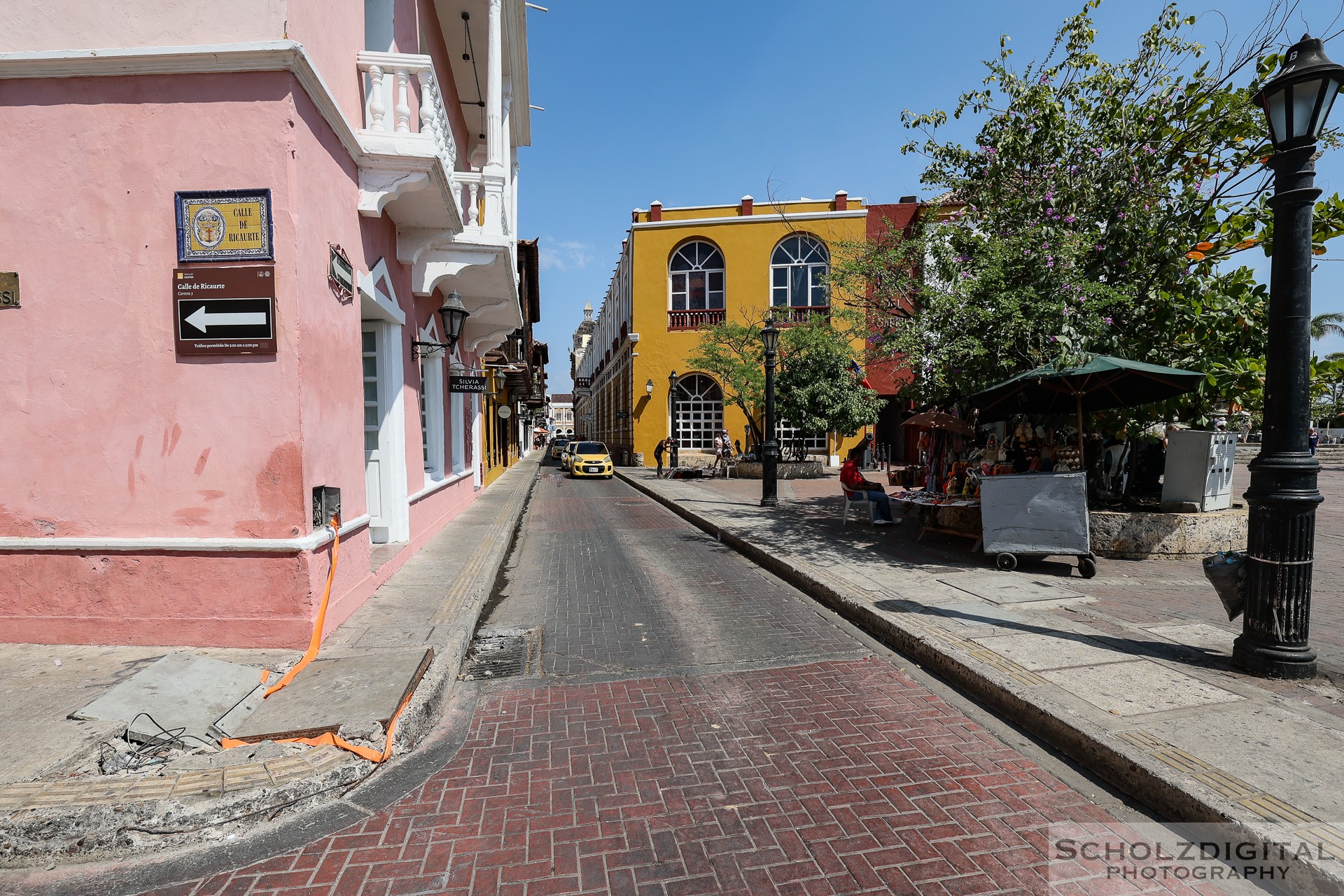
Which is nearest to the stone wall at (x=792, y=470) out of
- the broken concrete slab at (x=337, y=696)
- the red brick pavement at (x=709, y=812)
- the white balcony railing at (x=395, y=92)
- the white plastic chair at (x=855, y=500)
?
the white plastic chair at (x=855, y=500)

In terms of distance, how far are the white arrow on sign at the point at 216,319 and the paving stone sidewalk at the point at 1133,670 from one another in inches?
216

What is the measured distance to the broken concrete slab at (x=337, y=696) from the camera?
11.8 ft

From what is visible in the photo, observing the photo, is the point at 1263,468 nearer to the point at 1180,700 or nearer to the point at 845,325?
the point at 1180,700

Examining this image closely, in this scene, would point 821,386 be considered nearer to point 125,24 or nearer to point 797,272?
point 797,272

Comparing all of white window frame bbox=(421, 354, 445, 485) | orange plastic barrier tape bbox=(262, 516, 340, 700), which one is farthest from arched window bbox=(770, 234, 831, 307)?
orange plastic barrier tape bbox=(262, 516, 340, 700)

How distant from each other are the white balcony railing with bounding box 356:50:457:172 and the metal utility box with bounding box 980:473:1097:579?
711cm

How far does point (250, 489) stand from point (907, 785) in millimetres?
4723

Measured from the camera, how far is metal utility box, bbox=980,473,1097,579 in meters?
7.17

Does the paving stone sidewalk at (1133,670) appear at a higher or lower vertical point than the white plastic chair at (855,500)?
lower

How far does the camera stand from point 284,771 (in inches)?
127

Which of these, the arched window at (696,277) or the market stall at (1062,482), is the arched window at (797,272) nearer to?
the arched window at (696,277)

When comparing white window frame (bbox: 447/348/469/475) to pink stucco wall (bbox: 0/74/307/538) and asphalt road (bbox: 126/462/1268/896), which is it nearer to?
pink stucco wall (bbox: 0/74/307/538)

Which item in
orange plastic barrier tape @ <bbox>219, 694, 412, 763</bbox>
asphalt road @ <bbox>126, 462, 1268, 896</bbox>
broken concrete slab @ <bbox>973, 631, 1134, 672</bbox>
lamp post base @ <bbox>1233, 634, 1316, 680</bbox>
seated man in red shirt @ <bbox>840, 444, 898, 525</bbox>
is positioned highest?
seated man in red shirt @ <bbox>840, 444, 898, 525</bbox>

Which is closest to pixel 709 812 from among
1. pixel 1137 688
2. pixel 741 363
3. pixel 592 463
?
pixel 1137 688
